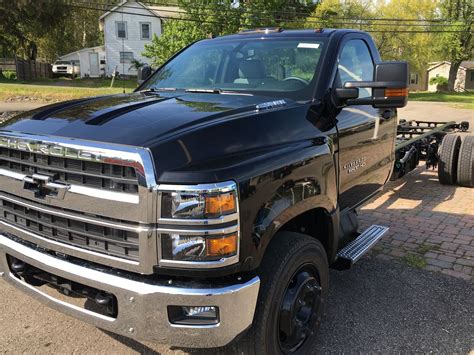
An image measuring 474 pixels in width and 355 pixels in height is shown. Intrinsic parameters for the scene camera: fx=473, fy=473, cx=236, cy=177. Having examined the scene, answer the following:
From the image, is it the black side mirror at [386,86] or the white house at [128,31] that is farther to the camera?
the white house at [128,31]

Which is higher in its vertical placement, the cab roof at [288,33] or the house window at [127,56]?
the house window at [127,56]

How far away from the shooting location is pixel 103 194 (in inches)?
92.8

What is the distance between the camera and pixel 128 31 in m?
49.8

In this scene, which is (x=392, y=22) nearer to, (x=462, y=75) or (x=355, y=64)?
(x=462, y=75)

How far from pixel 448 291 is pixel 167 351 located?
247 centimetres

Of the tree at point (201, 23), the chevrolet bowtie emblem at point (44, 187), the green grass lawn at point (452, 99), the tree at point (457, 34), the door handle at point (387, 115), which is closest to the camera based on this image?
the chevrolet bowtie emblem at point (44, 187)

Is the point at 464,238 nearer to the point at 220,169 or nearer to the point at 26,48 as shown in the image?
the point at 220,169

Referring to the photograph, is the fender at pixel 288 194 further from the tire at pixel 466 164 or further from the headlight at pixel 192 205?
the tire at pixel 466 164

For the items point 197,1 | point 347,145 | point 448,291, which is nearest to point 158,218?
point 347,145

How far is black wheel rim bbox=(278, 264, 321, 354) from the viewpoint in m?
2.72

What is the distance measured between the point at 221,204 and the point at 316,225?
1282mm

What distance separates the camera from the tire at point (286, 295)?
254 cm

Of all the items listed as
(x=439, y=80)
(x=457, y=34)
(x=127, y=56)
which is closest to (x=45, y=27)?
(x=127, y=56)

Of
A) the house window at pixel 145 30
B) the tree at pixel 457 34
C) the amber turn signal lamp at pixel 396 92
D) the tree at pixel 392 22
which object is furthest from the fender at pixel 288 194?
the house window at pixel 145 30
